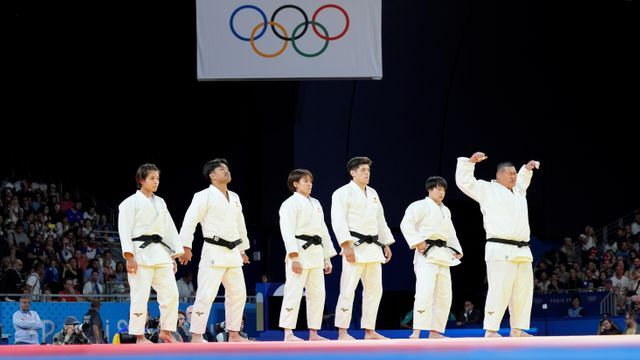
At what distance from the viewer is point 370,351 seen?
6062mm

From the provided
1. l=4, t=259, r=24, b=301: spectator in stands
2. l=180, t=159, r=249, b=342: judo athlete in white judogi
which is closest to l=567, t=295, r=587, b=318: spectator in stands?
l=180, t=159, r=249, b=342: judo athlete in white judogi

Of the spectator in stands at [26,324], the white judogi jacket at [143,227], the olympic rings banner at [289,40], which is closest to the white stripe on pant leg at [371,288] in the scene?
the white judogi jacket at [143,227]

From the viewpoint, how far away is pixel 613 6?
72.3ft

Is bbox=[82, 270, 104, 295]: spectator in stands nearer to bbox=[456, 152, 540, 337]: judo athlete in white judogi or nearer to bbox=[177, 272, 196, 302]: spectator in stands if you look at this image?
bbox=[177, 272, 196, 302]: spectator in stands

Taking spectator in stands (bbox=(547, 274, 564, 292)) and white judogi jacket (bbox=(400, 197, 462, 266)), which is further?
spectator in stands (bbox=(547, 274, 564, 292))

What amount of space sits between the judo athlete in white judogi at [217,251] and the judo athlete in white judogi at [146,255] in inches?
12.7

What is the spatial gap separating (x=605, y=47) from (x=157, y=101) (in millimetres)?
10260

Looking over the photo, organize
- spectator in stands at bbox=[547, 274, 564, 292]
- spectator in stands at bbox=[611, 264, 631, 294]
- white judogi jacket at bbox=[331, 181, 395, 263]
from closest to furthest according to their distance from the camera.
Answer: white judogi jacket at bbox=[331, 181, 395, 263] < spectator in stands at bbox=[611, 264, 631, 294] < spectator in stands at bbox=[547, 274, 564, 292]

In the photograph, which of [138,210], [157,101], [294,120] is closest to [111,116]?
[157,101]

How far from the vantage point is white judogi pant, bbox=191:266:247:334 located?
33.8 feet

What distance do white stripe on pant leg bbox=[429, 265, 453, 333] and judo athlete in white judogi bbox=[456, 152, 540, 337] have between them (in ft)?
2.13

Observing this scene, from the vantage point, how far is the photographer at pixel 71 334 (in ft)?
41.4

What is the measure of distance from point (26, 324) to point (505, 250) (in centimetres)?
664

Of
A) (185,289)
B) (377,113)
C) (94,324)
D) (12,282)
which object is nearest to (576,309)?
(377,113)
